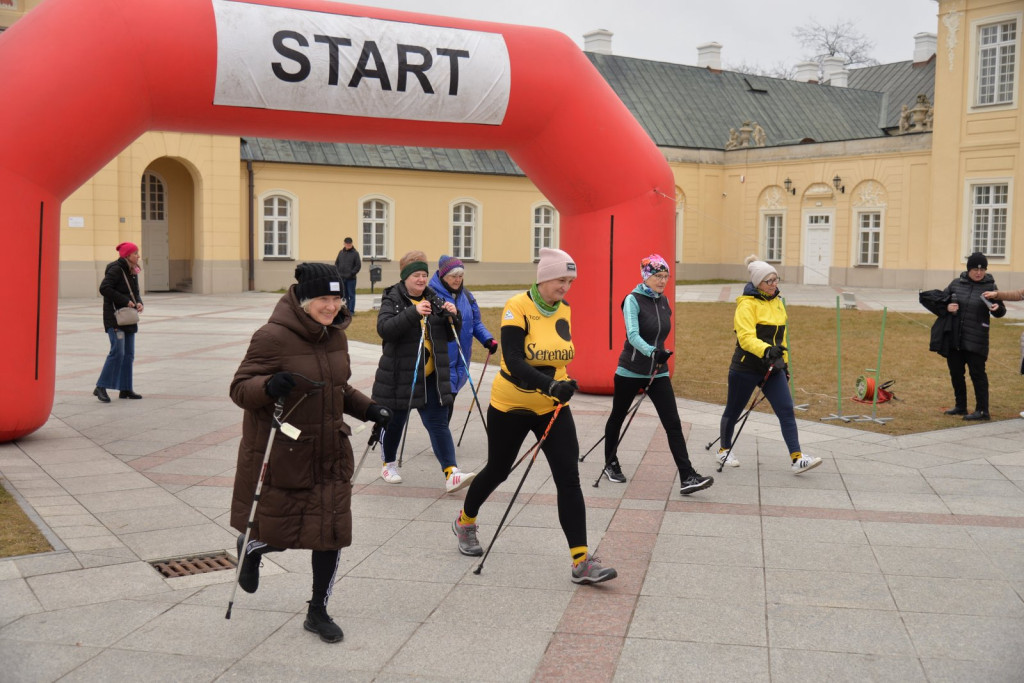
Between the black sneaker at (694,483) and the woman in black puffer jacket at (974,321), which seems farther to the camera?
the woman in black puffer jacket at (974,321)

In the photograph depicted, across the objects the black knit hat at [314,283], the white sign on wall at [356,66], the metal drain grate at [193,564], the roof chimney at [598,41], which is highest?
the roof chimney at [598,41]

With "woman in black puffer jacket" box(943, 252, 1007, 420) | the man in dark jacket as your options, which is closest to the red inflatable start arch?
"woman in black puffer jacket" box(943, 252, 1007, 420)

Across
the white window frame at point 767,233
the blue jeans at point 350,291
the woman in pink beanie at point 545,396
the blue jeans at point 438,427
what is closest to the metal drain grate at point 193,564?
the woman in pink beanie at point 545,396

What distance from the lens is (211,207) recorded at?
1236 inches

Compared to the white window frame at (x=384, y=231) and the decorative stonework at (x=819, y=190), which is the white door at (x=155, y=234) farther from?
the decorative stonework at (x=819, y=190)

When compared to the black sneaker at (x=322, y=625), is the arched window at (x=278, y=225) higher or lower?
higher

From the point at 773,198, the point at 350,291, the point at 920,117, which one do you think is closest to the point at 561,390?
the point at 350,291

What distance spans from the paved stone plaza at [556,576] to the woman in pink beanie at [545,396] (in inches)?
13.9

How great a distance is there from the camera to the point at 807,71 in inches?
2048

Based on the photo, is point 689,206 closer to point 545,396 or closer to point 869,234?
point 869,234

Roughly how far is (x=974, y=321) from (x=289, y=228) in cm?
2645

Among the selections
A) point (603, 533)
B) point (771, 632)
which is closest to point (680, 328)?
point (603, 533)

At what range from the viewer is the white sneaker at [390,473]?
779 cm

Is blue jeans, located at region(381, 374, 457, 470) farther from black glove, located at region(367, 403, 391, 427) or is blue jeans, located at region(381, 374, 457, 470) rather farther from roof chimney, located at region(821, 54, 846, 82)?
roof chimney, located at region(821, 54, 846, 82)
